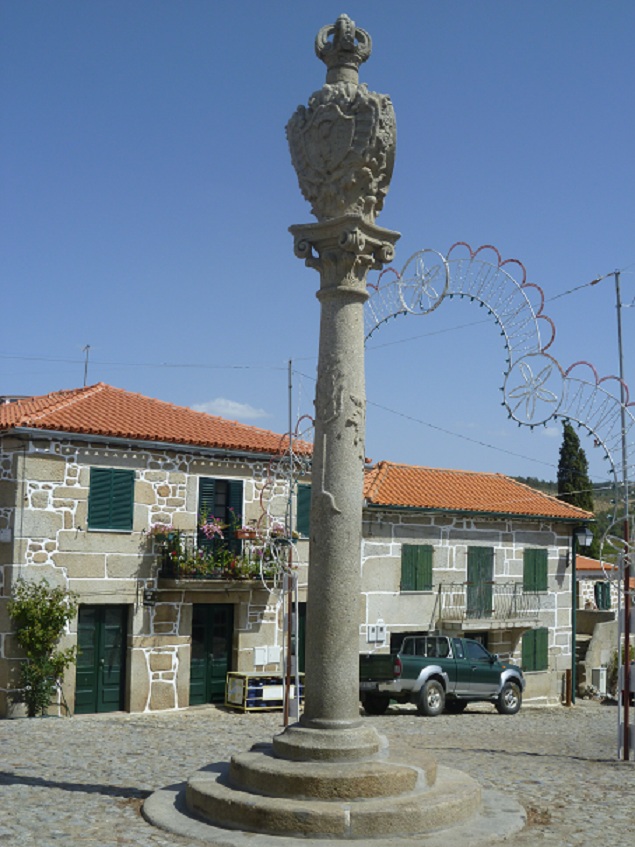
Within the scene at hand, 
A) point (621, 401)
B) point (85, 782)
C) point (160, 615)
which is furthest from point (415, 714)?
point (85, 782)

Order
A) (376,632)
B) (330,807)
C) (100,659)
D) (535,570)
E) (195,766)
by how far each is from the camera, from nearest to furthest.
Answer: (330,807)
(195,766)
(100,659)
(376,632)
(535,570)

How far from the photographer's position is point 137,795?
9.41 meters

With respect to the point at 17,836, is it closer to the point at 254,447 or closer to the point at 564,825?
the point at 564,825

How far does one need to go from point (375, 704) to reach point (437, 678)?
137 centimetres

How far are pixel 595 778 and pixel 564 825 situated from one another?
2630 millimetres

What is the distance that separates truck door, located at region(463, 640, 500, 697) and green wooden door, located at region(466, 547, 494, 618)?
138 inches

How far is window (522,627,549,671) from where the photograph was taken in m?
26.3

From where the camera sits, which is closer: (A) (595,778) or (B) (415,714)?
(A) (595,778)

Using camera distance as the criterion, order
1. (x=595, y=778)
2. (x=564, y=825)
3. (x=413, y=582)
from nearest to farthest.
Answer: (x=564, y=825)
(x=595, y=778)
(x=413, y=582)

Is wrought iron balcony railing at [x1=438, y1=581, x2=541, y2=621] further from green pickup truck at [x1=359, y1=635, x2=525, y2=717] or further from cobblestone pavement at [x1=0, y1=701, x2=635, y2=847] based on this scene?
cobblestone pavement at [x1=0, y1=701, x2=635, y2=847]

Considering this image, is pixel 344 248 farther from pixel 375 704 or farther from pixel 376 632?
pixel 376 632

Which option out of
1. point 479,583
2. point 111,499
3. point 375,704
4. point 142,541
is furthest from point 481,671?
point 111,499

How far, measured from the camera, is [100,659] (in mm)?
19000

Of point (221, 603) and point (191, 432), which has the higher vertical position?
point (191, 432)
